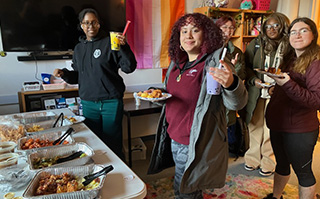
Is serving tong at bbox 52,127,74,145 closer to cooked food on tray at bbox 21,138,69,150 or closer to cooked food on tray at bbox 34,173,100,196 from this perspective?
cooked food on tray at bbox 21,138,69,150

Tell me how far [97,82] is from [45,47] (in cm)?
99

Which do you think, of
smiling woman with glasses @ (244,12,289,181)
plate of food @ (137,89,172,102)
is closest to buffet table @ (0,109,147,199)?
plate of food @ (137,89,172,102)

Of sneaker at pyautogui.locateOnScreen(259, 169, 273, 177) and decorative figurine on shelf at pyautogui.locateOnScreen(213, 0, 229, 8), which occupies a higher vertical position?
decorative figurine on shelf at pyautogui.locateOnScreen(213, 0, 229, 8)

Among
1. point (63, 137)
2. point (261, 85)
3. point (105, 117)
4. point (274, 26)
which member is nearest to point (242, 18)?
point (274, 26)

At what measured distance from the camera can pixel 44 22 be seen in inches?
97.3

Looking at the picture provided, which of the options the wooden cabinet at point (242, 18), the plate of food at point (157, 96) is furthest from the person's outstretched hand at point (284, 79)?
the wooden cabinet at point (242, 18)

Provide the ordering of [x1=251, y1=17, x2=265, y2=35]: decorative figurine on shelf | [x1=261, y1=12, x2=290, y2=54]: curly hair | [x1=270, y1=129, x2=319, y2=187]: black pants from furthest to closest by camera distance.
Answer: [x1=251, y1=17, x2=265, y2=35]: decorative figurine on shelf → [x1=261, y1=12, x2=290, y2=54]: curly hair → [x1=270, y1=129, x2=319, y2=187]: black pants

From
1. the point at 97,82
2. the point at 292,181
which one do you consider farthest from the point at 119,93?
the point at 292,181

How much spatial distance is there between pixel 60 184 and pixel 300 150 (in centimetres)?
139

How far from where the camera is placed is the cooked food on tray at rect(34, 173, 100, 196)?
849 millimetres

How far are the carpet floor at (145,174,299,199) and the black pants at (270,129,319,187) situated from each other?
643mm

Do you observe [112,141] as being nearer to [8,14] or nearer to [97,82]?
[97,82]

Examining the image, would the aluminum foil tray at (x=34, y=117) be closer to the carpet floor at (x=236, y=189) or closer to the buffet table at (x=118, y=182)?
the buffet table at (x=118, y=182)

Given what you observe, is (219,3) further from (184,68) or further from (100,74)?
(184,68)
